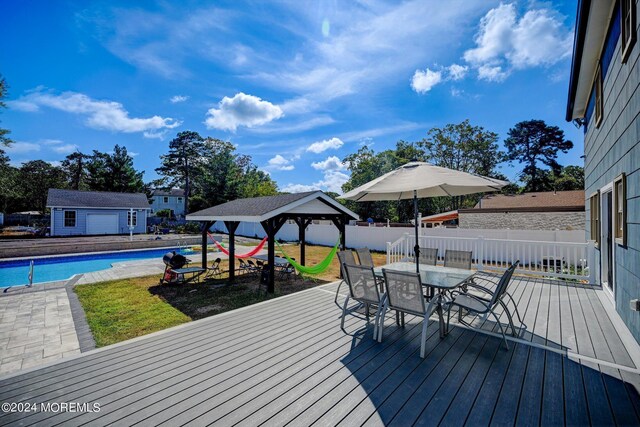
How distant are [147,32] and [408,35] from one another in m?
7.34

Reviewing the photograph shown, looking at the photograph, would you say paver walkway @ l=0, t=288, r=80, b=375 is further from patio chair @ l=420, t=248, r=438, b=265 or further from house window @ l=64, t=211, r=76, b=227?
house window @ l=64, t=211, r=76, b=227

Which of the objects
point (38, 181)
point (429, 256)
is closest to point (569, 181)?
point (429, 256)

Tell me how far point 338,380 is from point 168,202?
44894mm

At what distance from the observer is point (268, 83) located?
10.8 meters

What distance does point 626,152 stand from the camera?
327 cm

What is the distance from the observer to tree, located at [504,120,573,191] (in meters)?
38.2

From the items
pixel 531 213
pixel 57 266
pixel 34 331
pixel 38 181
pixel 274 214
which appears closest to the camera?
pixel 34 331

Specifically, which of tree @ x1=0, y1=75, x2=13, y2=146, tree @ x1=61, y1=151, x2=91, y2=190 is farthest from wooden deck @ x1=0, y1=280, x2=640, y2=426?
tree @ x1=61, y1=151, x2=91, y2=190

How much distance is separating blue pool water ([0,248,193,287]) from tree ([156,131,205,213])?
22865 millimetres

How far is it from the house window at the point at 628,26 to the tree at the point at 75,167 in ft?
180

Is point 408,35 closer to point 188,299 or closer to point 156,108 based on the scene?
point 188,299

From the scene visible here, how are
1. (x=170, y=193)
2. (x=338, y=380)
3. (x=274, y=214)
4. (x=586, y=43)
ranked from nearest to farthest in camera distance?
1. (x=338, y=380)
2. (x=586, y=43)
3. (x=274, y=214)
4. (x=170, y=193)

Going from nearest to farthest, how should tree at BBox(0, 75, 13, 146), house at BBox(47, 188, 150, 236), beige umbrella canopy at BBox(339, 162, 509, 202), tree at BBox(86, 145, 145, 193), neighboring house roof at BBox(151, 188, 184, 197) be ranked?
beige umbrella canopy at BBox(339, 162, 509, 202)
tree at BBox(0, 75, 13, 146)
house at BBox(47, 188, 150, 236)
tree at BBox(86, 145, 145, 193)
neighboring house roof at BBox(151, 188, 184, 197)

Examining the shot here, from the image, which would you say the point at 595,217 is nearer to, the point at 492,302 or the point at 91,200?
the point at 492,302
